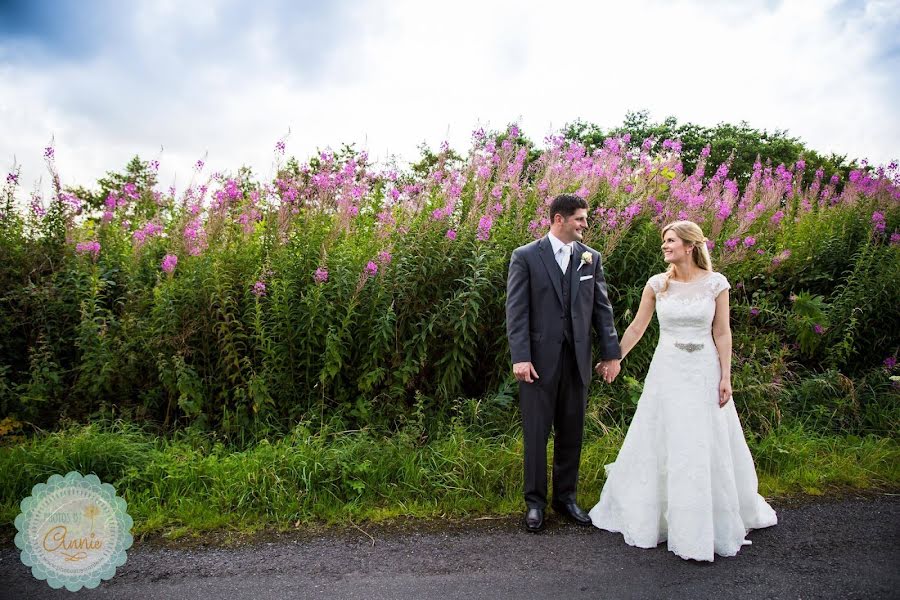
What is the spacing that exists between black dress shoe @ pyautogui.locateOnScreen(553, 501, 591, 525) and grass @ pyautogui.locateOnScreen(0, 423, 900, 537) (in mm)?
282

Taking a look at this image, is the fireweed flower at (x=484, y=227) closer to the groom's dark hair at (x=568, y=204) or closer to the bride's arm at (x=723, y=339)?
the groom's dark hair at (x=568, y=204)

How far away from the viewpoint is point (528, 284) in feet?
12.5

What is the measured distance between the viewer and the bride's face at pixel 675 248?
3754 mm

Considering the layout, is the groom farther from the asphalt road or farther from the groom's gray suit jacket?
the asphalt road

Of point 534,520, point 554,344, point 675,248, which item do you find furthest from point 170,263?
point 675,248

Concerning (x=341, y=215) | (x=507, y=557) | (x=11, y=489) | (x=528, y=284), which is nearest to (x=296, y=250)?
(x=341, y=215)

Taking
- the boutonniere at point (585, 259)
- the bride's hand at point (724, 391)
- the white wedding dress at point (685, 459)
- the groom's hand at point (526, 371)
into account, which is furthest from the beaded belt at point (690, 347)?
the groom's hand at point (526, 371)

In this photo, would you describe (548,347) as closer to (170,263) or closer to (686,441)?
(686,441)

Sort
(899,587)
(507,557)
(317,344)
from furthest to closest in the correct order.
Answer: (317,344), (507,557), (899,587)

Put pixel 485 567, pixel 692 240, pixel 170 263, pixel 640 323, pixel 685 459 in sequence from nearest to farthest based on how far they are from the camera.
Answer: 1. pixel 485 567
2. pixel 685 459
3. pixel 692 240
4. pixel 640 323
5. pixel 170 263

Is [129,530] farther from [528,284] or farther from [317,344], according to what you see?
[528,284]

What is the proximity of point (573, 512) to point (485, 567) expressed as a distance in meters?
0.88

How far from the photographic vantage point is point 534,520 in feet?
12.1

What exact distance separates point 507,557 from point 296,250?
303 centimetres
